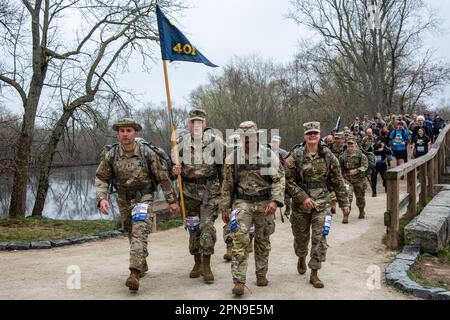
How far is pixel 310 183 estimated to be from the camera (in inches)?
224

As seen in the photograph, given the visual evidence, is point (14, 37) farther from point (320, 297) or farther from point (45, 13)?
point (320, 297)

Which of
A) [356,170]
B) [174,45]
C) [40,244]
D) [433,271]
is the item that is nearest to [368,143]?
[356,170]

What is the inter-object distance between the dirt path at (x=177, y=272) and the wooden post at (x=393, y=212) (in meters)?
0.23

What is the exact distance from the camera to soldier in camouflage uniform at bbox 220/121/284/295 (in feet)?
17.5

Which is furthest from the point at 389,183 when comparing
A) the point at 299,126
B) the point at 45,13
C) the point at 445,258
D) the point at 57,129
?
the point at 299,126

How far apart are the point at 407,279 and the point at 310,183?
162cm

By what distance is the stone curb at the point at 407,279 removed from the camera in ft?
15.9

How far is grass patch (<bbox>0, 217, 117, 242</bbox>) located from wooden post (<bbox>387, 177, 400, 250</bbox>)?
6.18 meters

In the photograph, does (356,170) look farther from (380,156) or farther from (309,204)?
(309,204)

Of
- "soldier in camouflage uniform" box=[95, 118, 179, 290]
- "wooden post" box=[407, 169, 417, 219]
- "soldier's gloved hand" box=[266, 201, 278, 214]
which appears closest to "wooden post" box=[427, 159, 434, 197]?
"wooden post" box=[407, 169, 417, 219]

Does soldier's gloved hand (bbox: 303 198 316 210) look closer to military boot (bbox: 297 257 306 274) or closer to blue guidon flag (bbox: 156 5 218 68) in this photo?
military boot (bbox: 297 257 306 274)

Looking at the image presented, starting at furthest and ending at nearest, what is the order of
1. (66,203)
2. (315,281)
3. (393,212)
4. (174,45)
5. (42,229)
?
(66,203)
(42,229)
(393,212)
(174,45)
(315,281)
